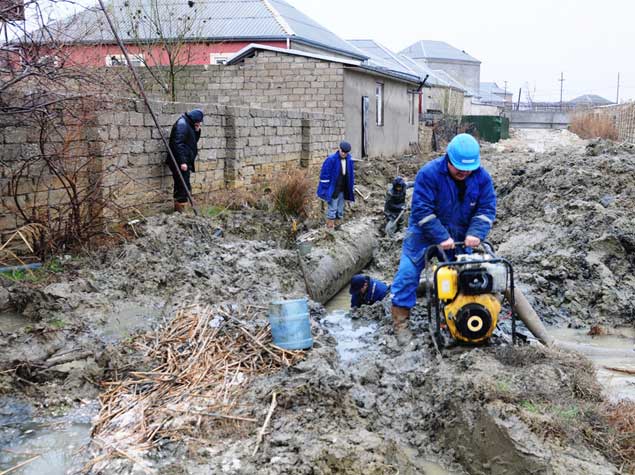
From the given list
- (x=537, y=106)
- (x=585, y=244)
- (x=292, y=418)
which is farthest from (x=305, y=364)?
(x=537, y=106)

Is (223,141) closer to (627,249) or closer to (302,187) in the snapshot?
(302,187)

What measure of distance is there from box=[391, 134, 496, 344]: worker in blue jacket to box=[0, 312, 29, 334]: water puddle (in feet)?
12.0

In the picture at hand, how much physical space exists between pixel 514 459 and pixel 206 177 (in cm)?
879

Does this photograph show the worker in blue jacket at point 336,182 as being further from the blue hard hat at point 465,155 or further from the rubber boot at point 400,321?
the blue hard hat at point 465,155

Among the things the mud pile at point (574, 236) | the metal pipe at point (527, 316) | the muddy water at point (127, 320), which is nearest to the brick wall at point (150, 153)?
the muddy water at point (127, 320)

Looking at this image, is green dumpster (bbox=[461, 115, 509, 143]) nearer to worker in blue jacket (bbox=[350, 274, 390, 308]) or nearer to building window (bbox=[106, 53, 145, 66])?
building window (bbox=[106, 53, 145, 66])

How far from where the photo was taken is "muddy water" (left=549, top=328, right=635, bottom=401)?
18.0 feet

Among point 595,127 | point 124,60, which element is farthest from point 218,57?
point 595,127

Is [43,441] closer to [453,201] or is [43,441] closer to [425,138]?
[453,201]

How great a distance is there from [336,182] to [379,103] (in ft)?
41.6

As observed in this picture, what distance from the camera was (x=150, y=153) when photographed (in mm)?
9930

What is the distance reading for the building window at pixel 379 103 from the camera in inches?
925

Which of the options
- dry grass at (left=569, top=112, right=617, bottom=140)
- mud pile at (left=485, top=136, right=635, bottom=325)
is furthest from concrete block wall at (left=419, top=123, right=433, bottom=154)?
mud pile at (left=485, top=136, right=635, bottom=325)

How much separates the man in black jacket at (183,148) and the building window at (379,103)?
46.6 feet
